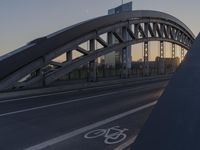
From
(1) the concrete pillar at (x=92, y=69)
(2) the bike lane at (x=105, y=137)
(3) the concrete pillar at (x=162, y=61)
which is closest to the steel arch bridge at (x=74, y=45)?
(1) the concrete pillar at (x=92, y=69)

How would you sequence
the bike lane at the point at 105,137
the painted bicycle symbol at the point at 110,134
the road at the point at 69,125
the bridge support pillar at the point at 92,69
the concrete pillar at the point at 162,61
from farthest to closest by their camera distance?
the concrete pillar at the point at 162,61 → the bridge support pillar at the point at 92,69 → the painted bicycle symbol at the point at 110,134 → the road at the point at 69,125 → the bike lane at the point at 105,137

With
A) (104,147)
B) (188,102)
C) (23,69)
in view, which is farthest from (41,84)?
(188,102)

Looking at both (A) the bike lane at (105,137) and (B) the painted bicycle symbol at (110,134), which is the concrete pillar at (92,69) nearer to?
(A) the bike lane at (105,137)

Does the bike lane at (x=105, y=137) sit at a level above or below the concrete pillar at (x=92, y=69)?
below

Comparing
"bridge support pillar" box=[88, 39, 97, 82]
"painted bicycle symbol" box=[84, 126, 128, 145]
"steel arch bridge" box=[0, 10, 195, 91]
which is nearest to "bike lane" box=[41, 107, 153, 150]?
"painted bicycle symbol" box=[84, 126, 128, 145]

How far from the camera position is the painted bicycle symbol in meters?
7.19

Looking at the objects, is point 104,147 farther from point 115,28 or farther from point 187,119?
point 115,28

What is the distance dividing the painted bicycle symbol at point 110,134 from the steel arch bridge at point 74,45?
5.74 metres

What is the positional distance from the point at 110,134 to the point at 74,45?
62.1ft

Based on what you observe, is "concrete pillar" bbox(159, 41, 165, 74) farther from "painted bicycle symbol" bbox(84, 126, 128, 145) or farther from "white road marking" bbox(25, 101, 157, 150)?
"painted bicycle symbol" bbox(84, 126, 128, 145)

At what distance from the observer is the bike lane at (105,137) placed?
6645mm

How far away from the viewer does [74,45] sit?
26.0m

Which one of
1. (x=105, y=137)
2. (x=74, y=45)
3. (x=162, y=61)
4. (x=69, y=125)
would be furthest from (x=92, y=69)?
(x=162, y=61)

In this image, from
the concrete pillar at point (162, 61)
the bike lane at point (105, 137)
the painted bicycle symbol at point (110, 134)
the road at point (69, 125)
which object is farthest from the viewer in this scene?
the concrete pillar at point (162, 61)
